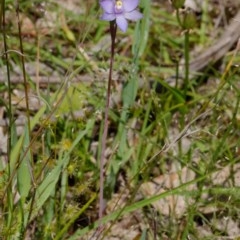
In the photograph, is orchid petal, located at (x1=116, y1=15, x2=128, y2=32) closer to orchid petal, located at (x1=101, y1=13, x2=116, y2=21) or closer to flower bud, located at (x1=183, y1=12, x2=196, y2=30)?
orchid petal, located at (x1=101, y1=13, x2=116, y2=21)

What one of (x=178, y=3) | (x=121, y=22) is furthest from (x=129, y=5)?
(x=178, y=3)

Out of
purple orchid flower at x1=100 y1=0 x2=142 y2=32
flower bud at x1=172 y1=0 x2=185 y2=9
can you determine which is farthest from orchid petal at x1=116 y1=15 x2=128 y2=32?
flower bud at x1=172 y1=0 x2=185 y2=9

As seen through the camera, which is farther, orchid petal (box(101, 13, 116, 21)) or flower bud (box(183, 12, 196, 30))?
flower bud (box(183, 12, 196, 30))

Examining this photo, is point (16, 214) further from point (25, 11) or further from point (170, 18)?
point (170, 18)

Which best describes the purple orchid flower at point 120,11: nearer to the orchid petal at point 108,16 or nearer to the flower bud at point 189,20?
the orchid petal at point 108,16

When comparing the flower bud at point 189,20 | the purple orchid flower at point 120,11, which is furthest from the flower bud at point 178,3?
→ the purple orchid flower at point 120,11

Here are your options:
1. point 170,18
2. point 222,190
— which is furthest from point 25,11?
point 222,190

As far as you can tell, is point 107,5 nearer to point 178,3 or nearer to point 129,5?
point 129,5

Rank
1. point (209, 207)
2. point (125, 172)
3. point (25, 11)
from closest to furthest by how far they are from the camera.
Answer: point (209, 207) → point (125, 172) → point (25, 11)
